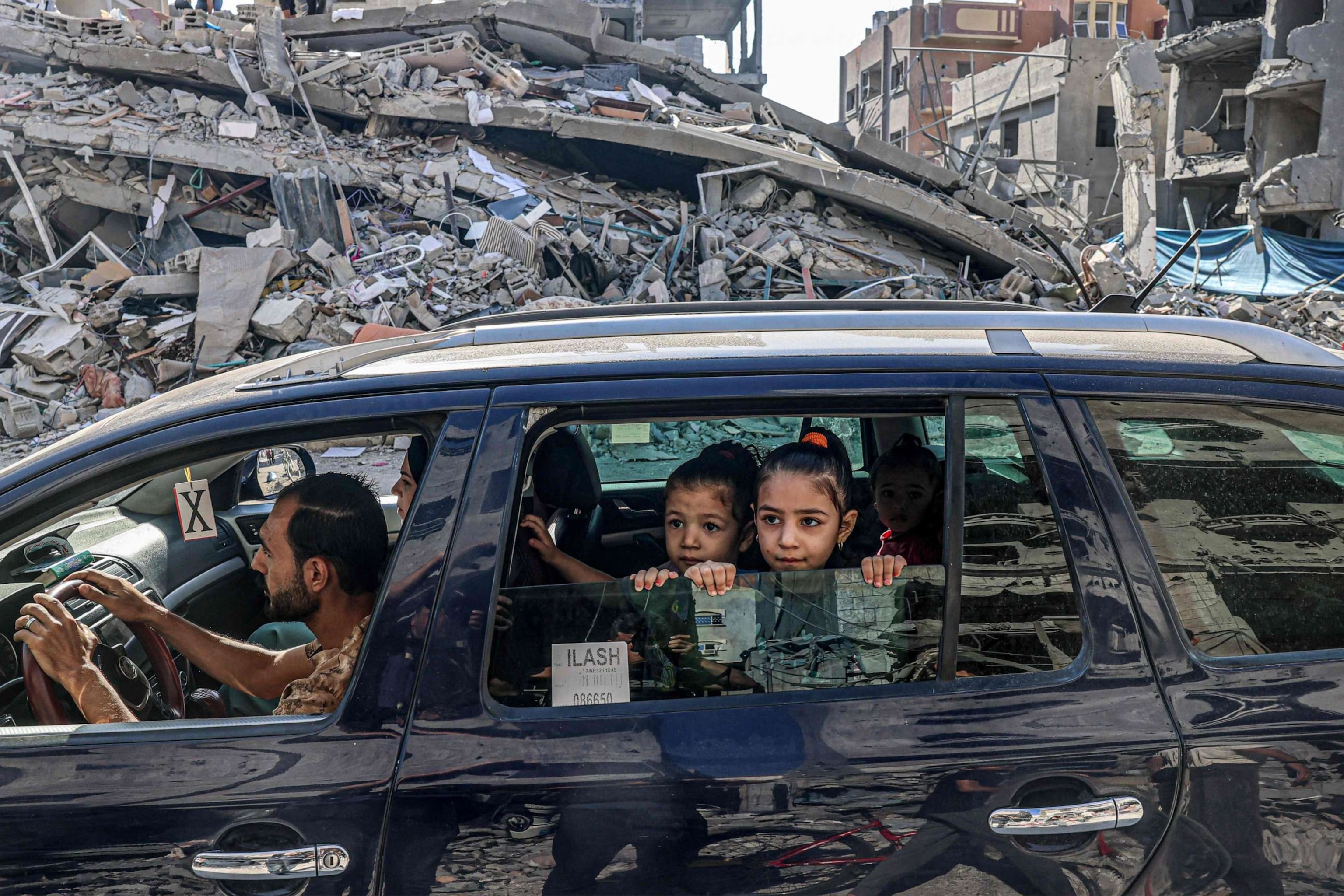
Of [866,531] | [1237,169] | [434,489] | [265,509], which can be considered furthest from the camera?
[1237,169]

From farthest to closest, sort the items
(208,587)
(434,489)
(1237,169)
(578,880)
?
(1237,169), (208,587), (434,489), (578,880)

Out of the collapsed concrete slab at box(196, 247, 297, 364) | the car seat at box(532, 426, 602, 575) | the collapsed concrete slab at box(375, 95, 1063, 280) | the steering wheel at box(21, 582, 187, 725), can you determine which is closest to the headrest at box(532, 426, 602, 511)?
the car seat at box(532, 426, 602, 575)

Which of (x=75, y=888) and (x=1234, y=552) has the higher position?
(x=1234, y=552)

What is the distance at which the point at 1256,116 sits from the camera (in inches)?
930

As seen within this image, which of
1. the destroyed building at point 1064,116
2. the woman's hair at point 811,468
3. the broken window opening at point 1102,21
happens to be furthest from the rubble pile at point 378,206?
the broken window opening at point 1102,21

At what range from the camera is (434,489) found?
173 centimetres

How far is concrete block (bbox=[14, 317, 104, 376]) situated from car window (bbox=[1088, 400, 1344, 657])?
520 inches

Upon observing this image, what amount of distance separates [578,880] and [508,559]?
0.55m

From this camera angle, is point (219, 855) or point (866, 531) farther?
point (866, 531)

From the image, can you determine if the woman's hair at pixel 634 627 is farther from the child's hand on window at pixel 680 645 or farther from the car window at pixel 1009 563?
the car window at pixel 1009 563

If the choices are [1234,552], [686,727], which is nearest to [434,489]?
[686,727]

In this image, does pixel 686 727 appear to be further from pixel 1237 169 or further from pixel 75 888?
pixel 1237 169

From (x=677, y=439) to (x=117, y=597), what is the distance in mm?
1344

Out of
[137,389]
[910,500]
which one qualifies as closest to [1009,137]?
[137,389]
